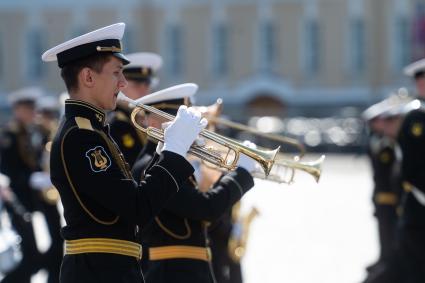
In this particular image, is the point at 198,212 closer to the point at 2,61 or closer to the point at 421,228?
the point at 421,228

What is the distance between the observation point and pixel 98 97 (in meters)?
4.24

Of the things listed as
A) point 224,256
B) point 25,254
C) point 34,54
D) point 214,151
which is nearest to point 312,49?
point 34,54

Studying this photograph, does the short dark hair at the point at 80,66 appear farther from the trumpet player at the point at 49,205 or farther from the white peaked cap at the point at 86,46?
the trumpet player at the point at 49,205

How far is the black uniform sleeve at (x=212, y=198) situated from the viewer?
5070 mm

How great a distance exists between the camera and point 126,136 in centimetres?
664

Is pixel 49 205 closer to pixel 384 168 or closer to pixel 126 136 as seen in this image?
pixel 126 136

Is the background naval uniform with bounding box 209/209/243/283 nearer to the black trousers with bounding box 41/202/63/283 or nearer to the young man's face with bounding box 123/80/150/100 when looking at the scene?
the young man's face with bounding box 123/80/150/100

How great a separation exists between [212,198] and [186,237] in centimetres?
25

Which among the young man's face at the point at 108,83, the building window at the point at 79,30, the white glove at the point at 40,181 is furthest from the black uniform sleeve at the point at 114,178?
the building window at the point at 79,30

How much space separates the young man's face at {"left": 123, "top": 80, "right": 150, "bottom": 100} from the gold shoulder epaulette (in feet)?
8.22

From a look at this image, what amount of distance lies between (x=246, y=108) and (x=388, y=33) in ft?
21.4

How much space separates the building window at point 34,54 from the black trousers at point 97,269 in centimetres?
4313

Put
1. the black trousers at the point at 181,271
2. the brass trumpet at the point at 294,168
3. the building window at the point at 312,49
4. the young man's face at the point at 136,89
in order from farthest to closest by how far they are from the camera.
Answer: the building window at the point at 312,49
the young man's face at the point at 136,89
the brass trumpet at the point at 294,168
the black trousers at the point at 181,271

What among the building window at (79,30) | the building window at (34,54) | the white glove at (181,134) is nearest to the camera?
the white glove at (181,134)
